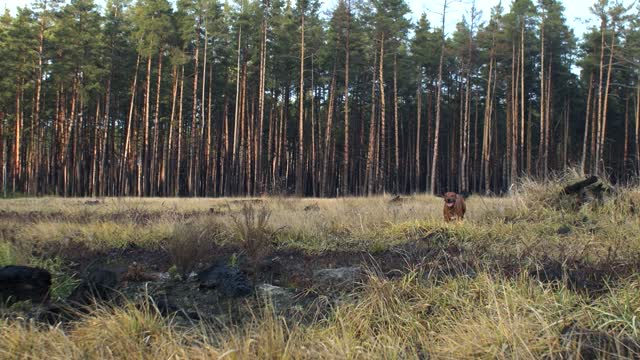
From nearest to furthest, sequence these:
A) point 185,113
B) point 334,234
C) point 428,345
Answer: point 428,345 → point 334,234 → point 185,113

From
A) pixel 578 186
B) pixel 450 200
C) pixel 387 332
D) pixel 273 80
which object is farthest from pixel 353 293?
pixel 273 80

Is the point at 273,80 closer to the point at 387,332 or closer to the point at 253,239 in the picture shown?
the point at 253,239

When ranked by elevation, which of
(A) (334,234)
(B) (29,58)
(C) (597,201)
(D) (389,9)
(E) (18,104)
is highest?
(D) (389,9)

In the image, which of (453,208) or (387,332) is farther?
(453,208)

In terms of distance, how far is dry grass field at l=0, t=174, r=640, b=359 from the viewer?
115 inches

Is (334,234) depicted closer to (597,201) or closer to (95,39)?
(597,201)

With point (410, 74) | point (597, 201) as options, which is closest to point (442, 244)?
point (597, 201)

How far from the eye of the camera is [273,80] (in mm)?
34688

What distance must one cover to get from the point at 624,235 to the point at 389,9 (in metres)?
28.6

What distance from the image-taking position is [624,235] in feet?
21.9

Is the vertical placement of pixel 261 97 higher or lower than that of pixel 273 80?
lower

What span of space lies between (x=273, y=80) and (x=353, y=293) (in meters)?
31.8

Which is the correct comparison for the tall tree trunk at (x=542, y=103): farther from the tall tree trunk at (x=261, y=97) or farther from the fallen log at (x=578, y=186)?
the fallen log at (x=578, y=186)

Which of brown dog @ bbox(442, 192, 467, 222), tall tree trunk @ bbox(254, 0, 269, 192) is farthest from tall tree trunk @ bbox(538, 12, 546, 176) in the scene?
brown dog @ bbox(442, 192, 467, 222)
